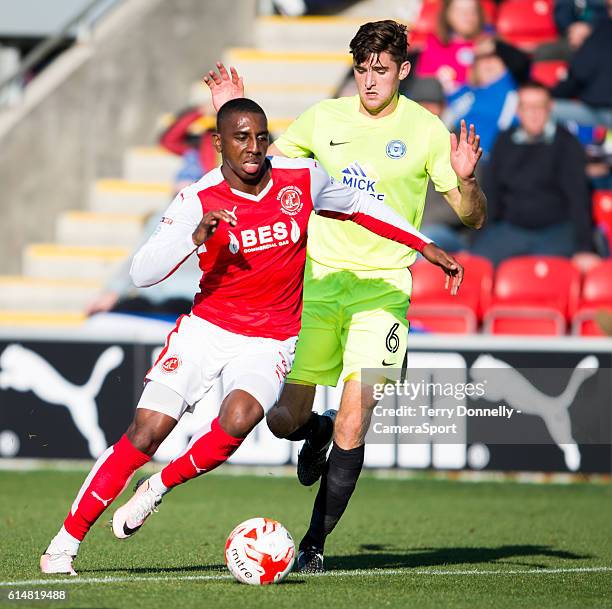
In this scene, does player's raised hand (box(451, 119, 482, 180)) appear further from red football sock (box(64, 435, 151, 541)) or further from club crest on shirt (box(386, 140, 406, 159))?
red football sock (box(64, 435, 151, 541))

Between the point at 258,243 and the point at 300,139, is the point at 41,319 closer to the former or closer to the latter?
the point at 300,139

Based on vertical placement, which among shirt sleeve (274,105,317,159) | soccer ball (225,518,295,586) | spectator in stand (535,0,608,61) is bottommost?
soccer ball (225,518,295,586)

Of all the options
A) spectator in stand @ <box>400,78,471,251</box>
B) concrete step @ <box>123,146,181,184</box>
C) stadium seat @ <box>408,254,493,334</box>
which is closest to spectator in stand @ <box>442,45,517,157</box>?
spectator in stand @ <box>400,78,471,251</box>

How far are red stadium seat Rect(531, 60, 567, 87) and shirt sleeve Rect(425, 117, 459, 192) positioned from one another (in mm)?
8506

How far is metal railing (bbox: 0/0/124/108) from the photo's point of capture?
16297 mm

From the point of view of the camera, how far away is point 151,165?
16.4m

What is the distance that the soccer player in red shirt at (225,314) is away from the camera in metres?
6.27

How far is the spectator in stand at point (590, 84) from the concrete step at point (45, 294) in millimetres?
5469

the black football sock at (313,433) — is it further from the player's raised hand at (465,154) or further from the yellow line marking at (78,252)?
the yellow line marking at (78,252)

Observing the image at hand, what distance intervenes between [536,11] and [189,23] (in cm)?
421

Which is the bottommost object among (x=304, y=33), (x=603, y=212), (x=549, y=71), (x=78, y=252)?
(x=78, y=252)

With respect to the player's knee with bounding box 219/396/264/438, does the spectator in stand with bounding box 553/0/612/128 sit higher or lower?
higher

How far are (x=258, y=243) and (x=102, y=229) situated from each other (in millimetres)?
9626

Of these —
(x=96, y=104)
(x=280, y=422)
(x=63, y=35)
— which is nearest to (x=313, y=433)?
(x=280, y=422)
